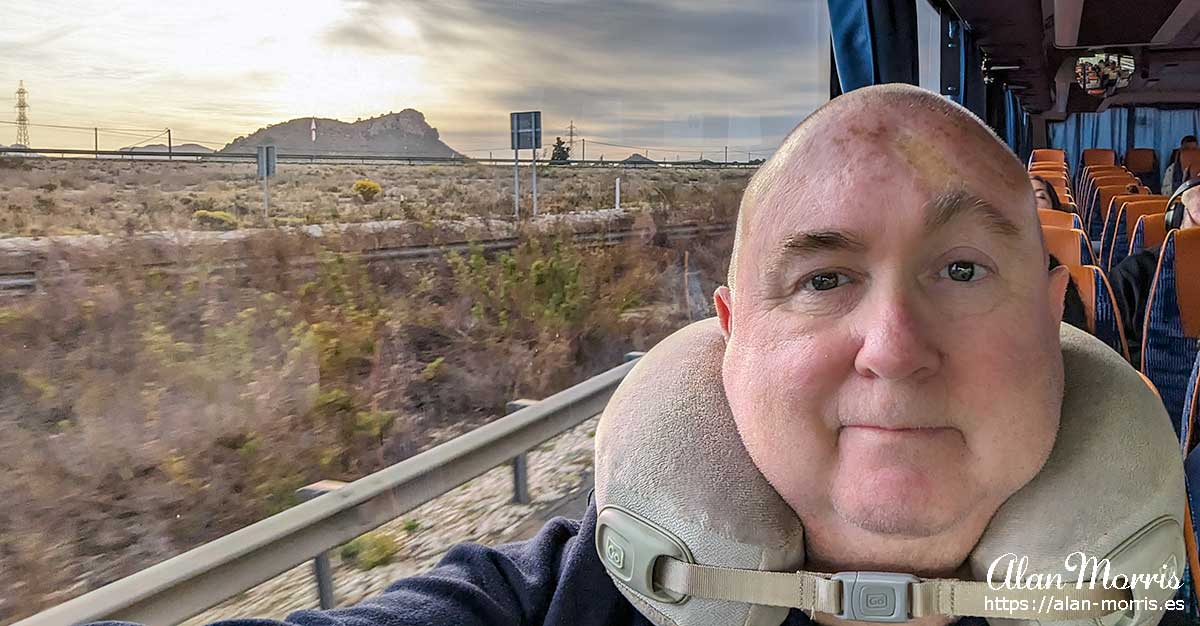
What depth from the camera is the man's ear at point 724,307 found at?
42.1 inches

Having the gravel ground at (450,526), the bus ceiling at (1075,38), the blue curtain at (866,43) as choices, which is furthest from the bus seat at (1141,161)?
the gravel ground at (450,526)

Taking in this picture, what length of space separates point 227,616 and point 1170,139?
18.6m

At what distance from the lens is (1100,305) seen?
2.62 metres

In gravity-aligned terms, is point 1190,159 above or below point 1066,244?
above

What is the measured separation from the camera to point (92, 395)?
1.17 meters

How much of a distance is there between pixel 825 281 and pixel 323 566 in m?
1.00

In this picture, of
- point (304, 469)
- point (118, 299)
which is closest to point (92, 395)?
point (118, 299)

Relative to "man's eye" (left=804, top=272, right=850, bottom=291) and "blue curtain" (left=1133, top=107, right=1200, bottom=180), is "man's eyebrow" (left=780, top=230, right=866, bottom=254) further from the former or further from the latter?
"blue curtain" (left=1133, top=107, right=1200, bottom=180)

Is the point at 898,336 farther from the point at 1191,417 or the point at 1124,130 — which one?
the point at 1124,130

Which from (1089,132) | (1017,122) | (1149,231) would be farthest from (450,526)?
(1089,132)

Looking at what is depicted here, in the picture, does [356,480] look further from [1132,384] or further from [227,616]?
[1132,384]

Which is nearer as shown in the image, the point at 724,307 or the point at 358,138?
the point at 724,307

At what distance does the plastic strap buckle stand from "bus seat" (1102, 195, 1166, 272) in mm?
3570

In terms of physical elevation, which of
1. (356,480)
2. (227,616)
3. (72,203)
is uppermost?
(72,203)
